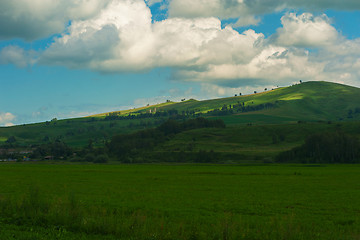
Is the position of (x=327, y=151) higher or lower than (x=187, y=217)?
lower

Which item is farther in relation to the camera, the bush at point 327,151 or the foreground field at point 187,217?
the bush at point 327,151

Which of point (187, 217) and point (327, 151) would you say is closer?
point (187, 217)

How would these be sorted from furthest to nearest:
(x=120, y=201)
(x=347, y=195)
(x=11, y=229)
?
(x=347, y=195), (x=120, y=201), (x=11, y=229)

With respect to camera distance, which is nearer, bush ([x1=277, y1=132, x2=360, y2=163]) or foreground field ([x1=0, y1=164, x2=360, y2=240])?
foreground field ([x1=0, y1=164, x2=360, y2=240])

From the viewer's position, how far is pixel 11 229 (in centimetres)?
2517

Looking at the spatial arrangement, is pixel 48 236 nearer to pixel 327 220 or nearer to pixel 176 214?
pixel 176 214

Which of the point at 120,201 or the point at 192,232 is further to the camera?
the point at 120,201

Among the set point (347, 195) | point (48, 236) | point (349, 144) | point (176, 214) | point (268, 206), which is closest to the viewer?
point (48, 236)

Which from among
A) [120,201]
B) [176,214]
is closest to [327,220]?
[176,214]

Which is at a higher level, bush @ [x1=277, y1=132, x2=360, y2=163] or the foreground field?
the foreground field

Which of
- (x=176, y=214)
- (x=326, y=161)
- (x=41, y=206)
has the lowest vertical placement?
(x=326, y=161)

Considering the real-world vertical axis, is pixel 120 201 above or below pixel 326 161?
above

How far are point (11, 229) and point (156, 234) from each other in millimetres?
10759

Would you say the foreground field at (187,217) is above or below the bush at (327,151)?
above
